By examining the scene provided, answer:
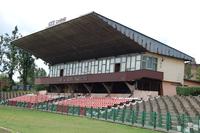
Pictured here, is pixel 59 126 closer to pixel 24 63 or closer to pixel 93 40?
pixel 93 40

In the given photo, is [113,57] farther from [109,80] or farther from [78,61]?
[78,61]

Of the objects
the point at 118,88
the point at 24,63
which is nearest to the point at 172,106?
the point at 118,88

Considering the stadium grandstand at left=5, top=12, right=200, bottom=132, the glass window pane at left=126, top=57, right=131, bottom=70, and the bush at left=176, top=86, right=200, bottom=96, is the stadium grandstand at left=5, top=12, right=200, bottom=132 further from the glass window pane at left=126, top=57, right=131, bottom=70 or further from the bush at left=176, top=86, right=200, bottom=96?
the bush at left=176, top=86, right=200, bottom=96

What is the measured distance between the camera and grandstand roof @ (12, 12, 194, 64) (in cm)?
5247

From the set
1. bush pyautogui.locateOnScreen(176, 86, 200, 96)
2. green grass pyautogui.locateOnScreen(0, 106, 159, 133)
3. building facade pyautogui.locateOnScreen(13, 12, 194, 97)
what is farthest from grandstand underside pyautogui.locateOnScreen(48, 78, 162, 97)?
green grass pyautogui.locateOnScreen(0, 106, 159, 133)

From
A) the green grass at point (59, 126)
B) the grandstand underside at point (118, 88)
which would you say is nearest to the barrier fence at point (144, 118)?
the green grass at point (59, 126)

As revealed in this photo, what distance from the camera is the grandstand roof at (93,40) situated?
5247cm

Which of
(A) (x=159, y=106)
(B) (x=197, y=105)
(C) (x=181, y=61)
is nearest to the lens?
(B) (x=197, y=105)

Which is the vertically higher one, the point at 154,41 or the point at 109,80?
the point at 154,41

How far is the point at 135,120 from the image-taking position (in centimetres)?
3359

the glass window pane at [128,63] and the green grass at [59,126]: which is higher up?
the glass window pane at [128,63]

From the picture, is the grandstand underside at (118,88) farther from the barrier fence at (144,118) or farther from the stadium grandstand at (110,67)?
the barrier fence at (144,118)

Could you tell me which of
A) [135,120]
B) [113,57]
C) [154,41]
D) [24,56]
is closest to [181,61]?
[154,41]

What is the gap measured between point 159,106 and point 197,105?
470 cm
